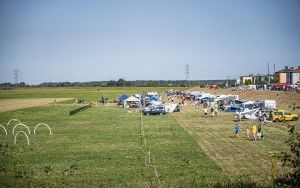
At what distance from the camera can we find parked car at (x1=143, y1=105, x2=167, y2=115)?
5134 centimetres

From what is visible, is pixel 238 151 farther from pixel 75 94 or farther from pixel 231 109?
pixel 75 94

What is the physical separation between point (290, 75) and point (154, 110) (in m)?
104

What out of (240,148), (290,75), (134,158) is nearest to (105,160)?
(134,158)

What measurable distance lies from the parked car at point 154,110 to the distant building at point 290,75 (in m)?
98.0

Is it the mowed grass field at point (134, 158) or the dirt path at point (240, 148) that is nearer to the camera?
the mowed grass field at point (134, 158)

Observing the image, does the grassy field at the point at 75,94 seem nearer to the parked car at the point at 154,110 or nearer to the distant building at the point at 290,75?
the parked car at the point at 154,110

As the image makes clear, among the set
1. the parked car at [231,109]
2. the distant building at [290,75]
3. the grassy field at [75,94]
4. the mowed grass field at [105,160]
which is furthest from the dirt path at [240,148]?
the distant building at [290,75]

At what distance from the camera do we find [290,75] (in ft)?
466

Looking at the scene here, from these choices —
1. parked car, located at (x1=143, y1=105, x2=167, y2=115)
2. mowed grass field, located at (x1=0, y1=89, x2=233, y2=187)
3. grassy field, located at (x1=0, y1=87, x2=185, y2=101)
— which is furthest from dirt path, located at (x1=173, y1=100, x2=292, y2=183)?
grassy field, located at (x1=0, y1=87, x2=185, y2=101)

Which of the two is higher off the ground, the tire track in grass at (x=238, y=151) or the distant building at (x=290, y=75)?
the distant building at (x=290, y=75)

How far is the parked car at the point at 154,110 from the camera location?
2021 inches

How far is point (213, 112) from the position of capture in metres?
48.8

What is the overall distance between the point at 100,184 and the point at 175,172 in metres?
3.76

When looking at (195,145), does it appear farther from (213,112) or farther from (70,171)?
(213,112)
